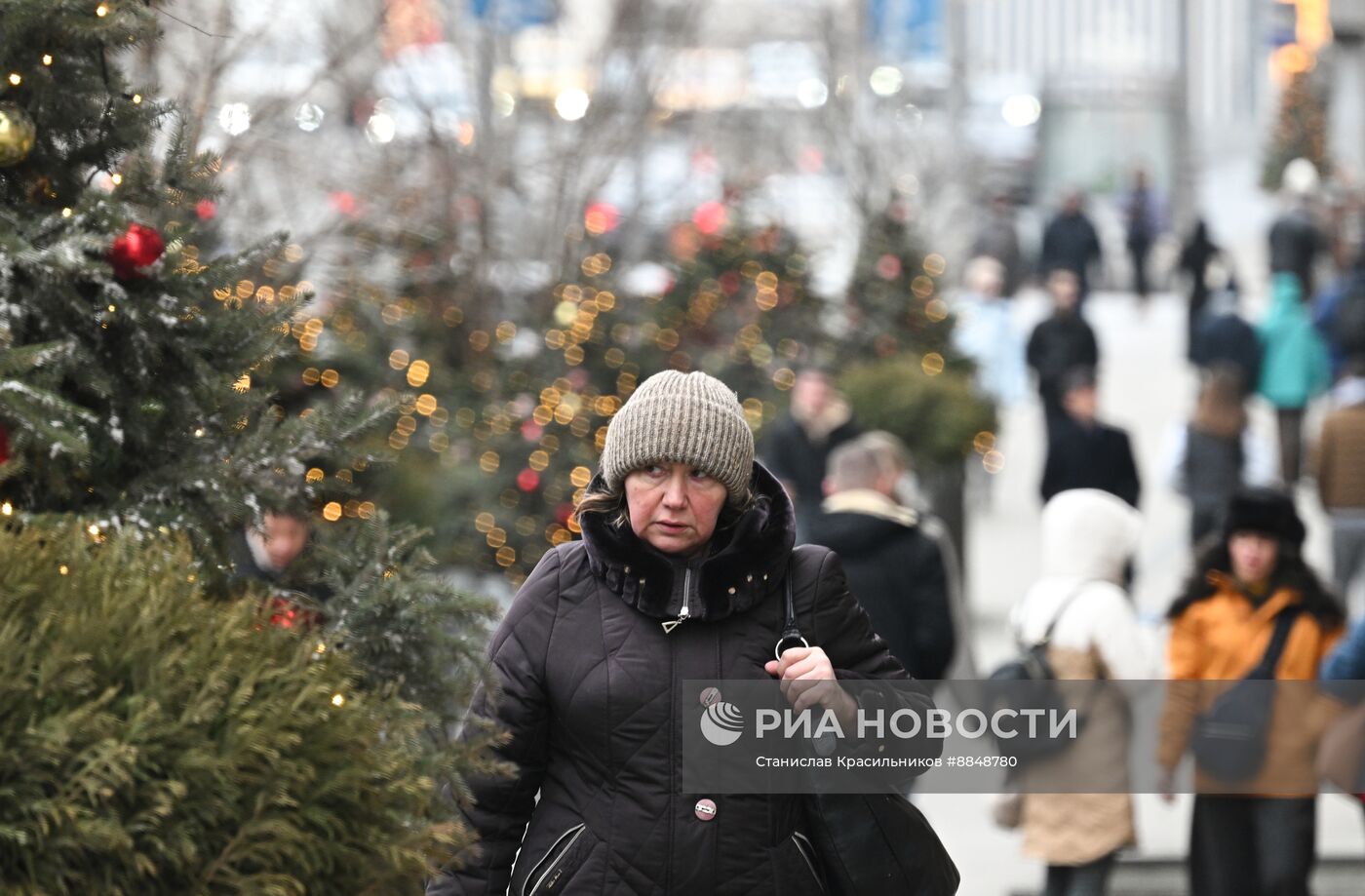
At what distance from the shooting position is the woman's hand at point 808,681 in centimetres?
337

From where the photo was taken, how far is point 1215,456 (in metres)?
11.7

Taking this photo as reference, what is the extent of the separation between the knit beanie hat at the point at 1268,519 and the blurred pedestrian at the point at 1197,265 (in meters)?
15.6

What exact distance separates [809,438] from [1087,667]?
4.53m

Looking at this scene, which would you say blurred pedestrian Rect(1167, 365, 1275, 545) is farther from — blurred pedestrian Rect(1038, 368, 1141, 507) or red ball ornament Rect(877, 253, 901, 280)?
red ball ornament Rect(877, 253, 901, 280)

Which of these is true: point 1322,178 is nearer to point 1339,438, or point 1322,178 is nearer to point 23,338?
point 1339,438

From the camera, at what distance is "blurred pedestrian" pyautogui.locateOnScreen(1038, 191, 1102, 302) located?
81.3ft

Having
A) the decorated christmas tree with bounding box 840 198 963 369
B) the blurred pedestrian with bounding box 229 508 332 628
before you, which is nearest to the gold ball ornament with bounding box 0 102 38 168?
the blurred pedestrian with bounding box 229 508 332 628

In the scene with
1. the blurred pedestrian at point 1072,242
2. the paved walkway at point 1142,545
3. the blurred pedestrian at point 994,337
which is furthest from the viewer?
the blurred pedestrian at point 1072,242

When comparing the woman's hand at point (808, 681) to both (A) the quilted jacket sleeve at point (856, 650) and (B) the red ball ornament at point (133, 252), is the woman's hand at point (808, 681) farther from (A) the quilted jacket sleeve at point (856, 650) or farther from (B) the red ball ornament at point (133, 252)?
(B) the red ball ornament at point (133, 252)

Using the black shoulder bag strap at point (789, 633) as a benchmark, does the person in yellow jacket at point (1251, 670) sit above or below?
above

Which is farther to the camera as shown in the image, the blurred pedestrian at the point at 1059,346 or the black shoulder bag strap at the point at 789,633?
the blurred pedestrian at the point at 1059,346

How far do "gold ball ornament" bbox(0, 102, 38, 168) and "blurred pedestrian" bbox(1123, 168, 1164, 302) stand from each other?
25.0 metres

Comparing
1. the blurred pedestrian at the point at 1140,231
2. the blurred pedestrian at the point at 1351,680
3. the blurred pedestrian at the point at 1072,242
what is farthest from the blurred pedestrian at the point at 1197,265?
the blurred pedestrian at the point at 1351,680

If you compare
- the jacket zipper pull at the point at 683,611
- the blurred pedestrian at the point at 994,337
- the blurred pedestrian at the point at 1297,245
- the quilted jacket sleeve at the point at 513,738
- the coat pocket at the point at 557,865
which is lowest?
the coat pocket at the point at 557,865
